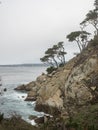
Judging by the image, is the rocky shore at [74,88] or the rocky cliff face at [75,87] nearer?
the rocky shore at [74,88]

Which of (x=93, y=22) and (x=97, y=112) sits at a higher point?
(x=93, y=22)

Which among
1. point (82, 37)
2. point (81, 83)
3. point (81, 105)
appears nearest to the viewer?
point (81, 105)

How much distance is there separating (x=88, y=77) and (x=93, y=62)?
8.46 feet

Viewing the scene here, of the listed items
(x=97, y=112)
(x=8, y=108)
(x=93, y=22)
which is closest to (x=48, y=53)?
(x=93, y=22)

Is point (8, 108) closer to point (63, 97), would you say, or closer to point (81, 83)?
point (63, 97)

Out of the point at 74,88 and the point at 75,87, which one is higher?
the point at 75,87

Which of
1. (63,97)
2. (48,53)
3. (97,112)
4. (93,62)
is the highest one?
(48,53)

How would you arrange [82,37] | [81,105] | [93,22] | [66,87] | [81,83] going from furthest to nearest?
[82,37] → [93,22] → [66,87] → [81,83] → [81,105]

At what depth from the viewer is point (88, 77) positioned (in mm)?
43969

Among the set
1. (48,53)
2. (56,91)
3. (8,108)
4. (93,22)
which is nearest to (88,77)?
(56,91)

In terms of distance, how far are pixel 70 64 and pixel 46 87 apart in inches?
237

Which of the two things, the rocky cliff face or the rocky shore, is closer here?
the rocky shore

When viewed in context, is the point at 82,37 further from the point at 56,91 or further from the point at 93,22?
the point at 56,91

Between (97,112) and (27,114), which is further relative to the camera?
(27,114)
